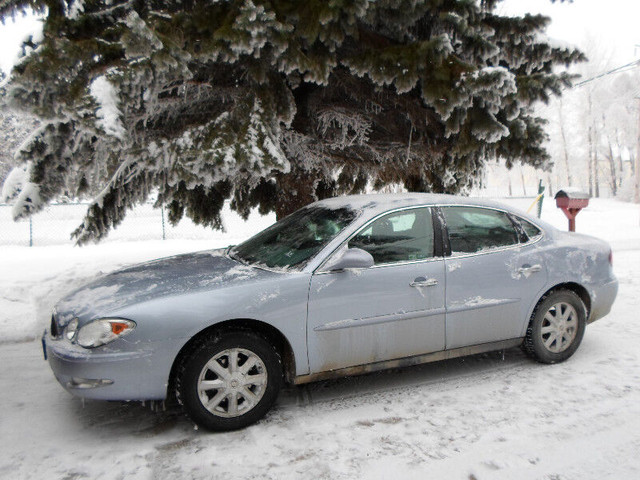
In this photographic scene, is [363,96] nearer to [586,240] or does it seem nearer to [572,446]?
[586,240]

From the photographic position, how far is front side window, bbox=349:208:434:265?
158 inches

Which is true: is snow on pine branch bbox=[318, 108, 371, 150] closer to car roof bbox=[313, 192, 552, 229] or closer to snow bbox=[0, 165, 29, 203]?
car roof bbox=[313, 192, 552, 229]

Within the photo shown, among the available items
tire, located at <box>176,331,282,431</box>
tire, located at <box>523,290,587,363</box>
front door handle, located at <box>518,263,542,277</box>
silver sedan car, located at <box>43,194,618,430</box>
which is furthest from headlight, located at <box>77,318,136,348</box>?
tire, located at <box>523,290,587,363</box>

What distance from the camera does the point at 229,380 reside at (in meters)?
3.46

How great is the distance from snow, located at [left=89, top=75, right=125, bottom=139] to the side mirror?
7.81 feet

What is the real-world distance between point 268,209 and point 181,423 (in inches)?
207

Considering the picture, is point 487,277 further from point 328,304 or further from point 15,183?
point 15,183

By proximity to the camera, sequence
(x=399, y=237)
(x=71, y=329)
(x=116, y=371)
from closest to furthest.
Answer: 1. (x=116, y=371)
2. (x=71, y=329)
3. (x=399, y=237)

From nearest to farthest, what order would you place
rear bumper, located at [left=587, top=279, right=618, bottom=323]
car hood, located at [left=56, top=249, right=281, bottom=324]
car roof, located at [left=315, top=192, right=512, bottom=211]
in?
car hood, located at [left=56, top=249, right=281, bottom=324], car roof, located at [left=315, top=192, right=512, bottom=211], rear bumper, located at [left=587, top=279, right=618, bottom=323]

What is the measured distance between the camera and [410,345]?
13.1 feet

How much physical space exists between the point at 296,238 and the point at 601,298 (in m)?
2.88

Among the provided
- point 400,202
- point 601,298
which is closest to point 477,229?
point 400,202

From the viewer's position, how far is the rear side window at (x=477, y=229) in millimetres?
4297

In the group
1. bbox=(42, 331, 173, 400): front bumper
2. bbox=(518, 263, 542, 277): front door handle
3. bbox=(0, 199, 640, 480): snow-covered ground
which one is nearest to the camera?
bbox=(0, 199, 640, 480): snow-covered ground
